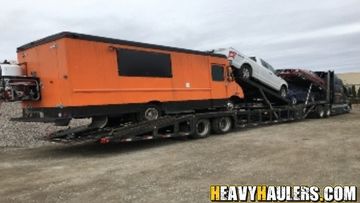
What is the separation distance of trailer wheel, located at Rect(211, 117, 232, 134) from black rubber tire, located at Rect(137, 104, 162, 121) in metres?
2.71

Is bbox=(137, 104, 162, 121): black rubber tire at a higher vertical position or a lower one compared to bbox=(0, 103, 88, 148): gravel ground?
higher

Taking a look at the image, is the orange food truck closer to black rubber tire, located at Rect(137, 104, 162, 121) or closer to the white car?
black rubber tire, located at Rect(137, 104, 162, 121)

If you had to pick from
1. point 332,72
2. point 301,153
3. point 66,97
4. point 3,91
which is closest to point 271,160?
point 301,153

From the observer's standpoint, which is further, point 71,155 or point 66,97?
point 71,155

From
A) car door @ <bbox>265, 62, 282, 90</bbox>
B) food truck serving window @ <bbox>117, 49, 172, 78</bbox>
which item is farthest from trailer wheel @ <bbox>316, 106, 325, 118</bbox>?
food truck serving window @ <bbox>117, 49, 172, 78</bbox>

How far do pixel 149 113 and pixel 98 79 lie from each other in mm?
2228

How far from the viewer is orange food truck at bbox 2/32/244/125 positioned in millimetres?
10992

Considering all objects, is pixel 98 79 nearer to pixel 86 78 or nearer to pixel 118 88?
pixel 86 78

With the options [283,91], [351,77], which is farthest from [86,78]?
[351,77]

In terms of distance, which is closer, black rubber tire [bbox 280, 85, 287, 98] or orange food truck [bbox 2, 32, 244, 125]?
orange food truck [bbox 2, 32, 244, 125]

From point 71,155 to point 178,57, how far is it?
4554mm

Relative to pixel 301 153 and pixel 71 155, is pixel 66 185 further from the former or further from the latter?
pixel 301 153

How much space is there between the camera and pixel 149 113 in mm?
13117

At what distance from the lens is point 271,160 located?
982 centimetres
